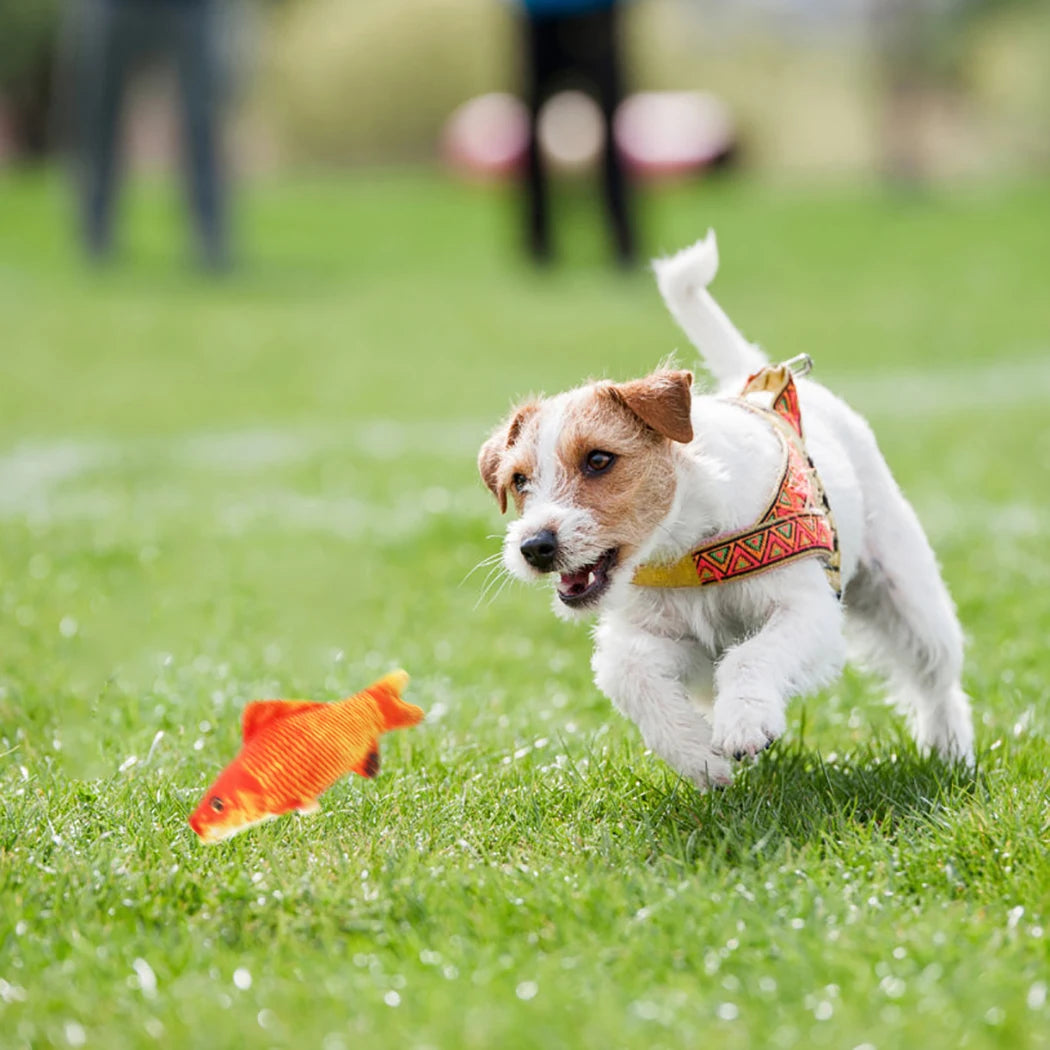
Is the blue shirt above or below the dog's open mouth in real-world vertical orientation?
above

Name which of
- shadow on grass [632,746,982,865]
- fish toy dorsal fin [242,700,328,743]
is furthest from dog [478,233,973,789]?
fish toy dorsal fin [242,700,328,743]

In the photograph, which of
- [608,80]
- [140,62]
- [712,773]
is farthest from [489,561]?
[140,62]

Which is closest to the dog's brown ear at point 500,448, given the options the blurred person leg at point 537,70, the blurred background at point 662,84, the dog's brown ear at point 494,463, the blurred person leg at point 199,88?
the dog's brown ear at point 494,463

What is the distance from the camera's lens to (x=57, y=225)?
21312 mm

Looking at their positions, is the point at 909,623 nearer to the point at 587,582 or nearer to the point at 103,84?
the point at 587,582

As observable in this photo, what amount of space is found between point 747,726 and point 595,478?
67 centimetres

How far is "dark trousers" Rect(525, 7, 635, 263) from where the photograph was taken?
53.5 ft

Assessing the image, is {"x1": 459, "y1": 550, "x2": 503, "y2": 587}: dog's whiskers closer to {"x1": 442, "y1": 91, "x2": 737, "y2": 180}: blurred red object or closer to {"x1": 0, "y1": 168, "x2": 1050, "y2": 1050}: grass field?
{"x1": 0, "y1": 168, "x2": 1050, "y2": 1050}: grass field

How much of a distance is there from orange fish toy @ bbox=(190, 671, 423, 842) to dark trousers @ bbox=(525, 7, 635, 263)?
13.1 meters

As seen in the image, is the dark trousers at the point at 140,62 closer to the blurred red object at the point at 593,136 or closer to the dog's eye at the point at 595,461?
the blurred red object at the point at 593,136

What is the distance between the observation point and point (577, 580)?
12.2 ft

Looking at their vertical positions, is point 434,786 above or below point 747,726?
below

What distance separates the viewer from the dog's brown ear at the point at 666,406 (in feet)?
12.2

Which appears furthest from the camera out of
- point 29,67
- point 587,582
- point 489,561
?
point 29,67
